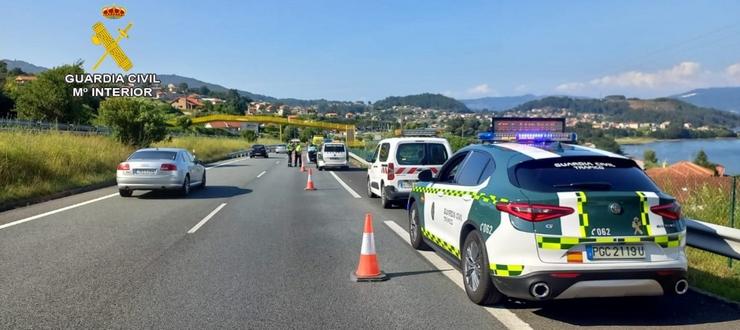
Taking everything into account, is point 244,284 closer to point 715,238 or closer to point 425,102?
point 715,238

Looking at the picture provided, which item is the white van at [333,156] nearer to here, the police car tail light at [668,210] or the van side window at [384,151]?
the van side window at [384,151]

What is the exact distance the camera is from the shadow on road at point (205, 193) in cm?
1768

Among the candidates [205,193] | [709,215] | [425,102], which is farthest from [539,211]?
[425,102]

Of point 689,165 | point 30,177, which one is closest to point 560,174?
point 30,177

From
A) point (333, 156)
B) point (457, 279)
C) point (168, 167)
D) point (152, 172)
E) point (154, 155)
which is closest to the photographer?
point (457, 279)

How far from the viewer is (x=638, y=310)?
19.0 feet

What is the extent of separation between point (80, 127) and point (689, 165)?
1117 inches

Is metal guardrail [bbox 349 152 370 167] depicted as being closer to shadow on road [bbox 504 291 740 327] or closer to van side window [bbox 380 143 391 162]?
van side window [bbox 380 143 391 162]

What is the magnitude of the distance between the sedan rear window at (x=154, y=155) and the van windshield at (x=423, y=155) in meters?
7.00

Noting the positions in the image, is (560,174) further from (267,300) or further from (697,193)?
(697,193)

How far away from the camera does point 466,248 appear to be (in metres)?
6.24

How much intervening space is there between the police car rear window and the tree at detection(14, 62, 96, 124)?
44.5m

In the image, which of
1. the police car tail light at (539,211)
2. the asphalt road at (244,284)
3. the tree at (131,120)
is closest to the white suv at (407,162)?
the asphalt road at (244,284)

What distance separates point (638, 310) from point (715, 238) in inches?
59.7
